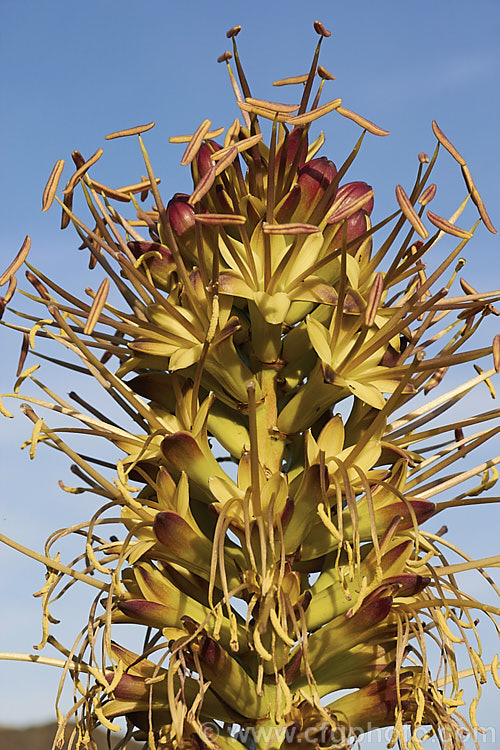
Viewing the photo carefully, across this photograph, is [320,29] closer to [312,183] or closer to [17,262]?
[312,183]

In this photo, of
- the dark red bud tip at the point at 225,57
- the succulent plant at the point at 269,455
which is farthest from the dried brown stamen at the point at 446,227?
the dark red bud tip at the point at 225,57

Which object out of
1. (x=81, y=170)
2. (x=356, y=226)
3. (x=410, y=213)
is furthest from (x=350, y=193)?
(x=81, y=170)

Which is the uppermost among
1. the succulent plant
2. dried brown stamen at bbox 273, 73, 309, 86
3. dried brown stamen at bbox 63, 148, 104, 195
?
dried brown stamen at bbox 273, 73, 309, 86

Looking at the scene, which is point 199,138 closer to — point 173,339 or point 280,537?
point 173,339

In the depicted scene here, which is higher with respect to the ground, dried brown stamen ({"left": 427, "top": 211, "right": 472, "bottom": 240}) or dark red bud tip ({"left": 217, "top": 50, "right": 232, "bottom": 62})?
dark red bud tip ({"left": 217, "top": 50, "right": 232, "bottom": 62})

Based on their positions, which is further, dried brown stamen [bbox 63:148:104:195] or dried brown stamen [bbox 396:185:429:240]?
dried brown stamen [bbox 63:148:104:195]

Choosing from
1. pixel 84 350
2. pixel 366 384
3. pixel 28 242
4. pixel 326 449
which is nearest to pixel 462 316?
pixel 366 384

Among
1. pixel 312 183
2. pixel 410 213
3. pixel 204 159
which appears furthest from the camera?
pixel 204 159

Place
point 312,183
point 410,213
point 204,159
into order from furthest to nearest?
point 204,159, point 312,183, point 410,213

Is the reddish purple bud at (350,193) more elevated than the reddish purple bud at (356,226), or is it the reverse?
the reddish purple bud at (350,193)

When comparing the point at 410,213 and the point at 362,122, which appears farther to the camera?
the point at 362,122

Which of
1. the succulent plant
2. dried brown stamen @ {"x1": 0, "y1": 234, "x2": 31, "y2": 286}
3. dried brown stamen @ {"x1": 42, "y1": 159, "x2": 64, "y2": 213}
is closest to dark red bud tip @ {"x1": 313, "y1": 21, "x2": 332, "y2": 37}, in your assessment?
the succulent plant

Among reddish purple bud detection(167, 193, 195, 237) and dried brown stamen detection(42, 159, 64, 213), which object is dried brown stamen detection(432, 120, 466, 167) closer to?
reddish purple bud detection(167, 193, 195, 237)

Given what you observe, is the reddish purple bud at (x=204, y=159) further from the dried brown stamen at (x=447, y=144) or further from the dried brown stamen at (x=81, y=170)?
the dried brown stamen at (x=447, y=144)
